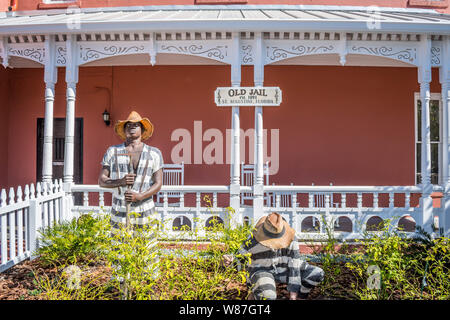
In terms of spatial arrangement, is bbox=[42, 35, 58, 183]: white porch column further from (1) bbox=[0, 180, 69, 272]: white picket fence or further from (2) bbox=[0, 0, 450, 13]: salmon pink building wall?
(2) bbox=[0, 0, 450, 13]: salmon pink building wall

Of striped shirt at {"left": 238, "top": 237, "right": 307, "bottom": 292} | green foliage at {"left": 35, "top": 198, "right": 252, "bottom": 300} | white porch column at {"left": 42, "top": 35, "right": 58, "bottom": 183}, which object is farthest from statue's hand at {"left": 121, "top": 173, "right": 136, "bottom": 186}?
white porch column at {"left": 42, "top": 35, "right": 58, "bottom": 183}

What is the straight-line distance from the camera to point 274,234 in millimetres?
3164

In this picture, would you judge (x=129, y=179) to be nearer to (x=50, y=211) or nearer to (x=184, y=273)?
(x=184, y=273)

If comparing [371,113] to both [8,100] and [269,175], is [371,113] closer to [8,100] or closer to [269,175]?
[269,175]

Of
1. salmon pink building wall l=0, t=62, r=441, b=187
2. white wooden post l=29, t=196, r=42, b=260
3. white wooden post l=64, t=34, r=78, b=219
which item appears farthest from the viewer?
salmon pink building wall l=0, t=62, r=441, b=187

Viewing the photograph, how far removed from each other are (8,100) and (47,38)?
3209 mm

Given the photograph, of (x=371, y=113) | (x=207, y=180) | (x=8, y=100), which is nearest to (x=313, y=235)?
(x=207, y=180)

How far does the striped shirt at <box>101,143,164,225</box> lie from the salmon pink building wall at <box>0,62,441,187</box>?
413 cm

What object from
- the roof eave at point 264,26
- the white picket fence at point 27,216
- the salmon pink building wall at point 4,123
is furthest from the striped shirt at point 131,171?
the salmon pink building wall at point 4,123

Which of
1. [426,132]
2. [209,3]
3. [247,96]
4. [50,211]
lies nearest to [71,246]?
[50,211]

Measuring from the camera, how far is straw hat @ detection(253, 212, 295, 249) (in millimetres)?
3129

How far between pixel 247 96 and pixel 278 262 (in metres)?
2.81

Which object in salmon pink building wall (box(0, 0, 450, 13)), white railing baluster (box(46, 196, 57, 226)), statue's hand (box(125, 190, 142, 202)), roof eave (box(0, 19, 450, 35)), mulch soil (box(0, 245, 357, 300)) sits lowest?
mulch soil (box(0, 245, 357, 300))

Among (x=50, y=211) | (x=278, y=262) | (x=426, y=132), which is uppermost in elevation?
(x=426, y=132)
